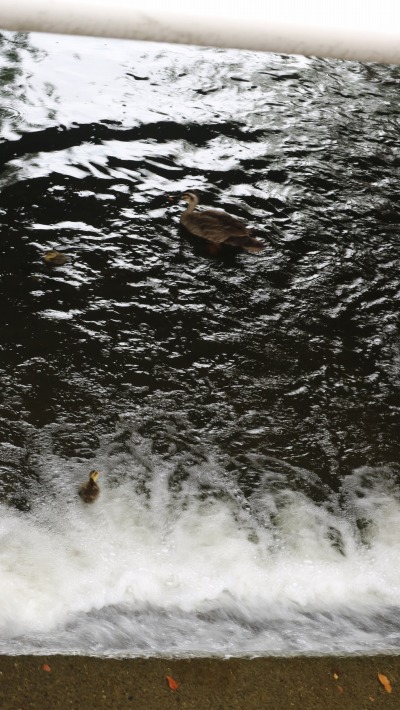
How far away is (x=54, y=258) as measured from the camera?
157 inches

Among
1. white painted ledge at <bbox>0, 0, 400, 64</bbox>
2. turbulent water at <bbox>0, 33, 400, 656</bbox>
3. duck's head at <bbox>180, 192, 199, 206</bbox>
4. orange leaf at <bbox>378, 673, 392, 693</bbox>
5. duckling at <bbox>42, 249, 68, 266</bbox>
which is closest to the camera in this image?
white painted ledge at <bbox>0, 0, 400, 64</bbox>

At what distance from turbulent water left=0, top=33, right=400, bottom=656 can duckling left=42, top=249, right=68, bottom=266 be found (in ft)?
0.16

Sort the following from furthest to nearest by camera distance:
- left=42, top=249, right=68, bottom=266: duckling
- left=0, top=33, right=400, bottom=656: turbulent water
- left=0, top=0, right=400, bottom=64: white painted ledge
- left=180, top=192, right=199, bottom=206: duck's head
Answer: left=180, top=192, right=199, bottom=206: duck's head < left=42, top=249, right=68, bottom=266: duckling < left=0, top=33, right=400, bottom=656: turbulent water < left=0, top=0, right=400, bottom=64: white painted ledge

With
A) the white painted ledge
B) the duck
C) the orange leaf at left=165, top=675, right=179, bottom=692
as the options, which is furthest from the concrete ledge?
the duck

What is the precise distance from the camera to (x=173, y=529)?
2.75 m

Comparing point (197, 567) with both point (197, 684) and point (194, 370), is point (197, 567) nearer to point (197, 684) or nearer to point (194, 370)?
point (197, 684)

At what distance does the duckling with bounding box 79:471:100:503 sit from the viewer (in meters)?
2.78

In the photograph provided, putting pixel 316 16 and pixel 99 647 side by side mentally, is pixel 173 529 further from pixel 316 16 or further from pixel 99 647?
pixel 316 16

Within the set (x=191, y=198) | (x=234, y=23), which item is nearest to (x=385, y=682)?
(x=234, y=23)

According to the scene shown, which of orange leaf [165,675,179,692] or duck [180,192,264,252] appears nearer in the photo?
orange leaf [165,675,179,692]

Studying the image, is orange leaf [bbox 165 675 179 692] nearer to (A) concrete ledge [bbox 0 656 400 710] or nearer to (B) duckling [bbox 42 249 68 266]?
(A) concrete ledge [bbox 0 656 400 710]

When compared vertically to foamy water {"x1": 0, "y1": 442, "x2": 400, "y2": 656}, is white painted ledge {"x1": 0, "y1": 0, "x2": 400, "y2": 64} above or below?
above

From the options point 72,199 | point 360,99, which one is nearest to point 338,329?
point 72,199

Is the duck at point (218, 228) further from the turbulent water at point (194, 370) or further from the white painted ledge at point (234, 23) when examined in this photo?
the white painted ledge at point (234, 23)
